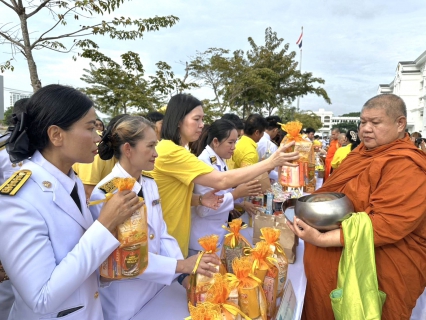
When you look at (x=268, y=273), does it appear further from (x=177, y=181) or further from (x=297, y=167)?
(x=177, y=181)

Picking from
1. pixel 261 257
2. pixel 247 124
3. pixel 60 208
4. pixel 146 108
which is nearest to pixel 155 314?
pixel 261 257

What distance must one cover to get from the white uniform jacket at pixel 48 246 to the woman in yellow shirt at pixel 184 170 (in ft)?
3.24

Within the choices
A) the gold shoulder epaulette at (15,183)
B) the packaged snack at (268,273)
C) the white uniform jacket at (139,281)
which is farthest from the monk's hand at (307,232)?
the gold shoulder epaulette at (15,183)

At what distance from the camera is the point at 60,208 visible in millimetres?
1159

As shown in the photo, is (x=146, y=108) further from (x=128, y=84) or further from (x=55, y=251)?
(x=55, y=251)

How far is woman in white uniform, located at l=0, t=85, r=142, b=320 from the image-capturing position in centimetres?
100

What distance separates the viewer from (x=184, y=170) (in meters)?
2.16

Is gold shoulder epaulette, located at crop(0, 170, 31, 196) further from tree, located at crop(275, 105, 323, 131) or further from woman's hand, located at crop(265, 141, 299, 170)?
tree, located at crop(275, 105, 323, 131)

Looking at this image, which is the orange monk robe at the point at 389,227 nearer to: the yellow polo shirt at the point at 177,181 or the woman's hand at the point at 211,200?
the woman's hand at the point at 211,200

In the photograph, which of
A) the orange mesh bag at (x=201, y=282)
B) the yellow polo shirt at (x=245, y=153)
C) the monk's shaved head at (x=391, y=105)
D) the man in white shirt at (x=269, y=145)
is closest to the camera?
the orange mesh bag at (x=201, y=282)

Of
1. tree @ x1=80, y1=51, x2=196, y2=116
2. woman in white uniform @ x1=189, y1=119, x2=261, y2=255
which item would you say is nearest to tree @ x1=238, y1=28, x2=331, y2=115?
tree @ x1=80, y1=51, x2=196, y2=116

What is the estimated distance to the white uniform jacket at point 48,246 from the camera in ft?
3.26

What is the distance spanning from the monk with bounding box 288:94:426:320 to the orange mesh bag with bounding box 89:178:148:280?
1.11 meters

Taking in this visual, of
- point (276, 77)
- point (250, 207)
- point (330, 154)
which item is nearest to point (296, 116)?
point (276, 77)
